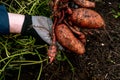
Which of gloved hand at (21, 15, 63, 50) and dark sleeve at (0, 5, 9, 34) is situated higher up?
dark sleeve at (0, 5, 9, 34)

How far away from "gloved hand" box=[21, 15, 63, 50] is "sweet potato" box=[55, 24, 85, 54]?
104 mm

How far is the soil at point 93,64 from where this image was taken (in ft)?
5.36

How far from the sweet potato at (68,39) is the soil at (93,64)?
0.65 ft

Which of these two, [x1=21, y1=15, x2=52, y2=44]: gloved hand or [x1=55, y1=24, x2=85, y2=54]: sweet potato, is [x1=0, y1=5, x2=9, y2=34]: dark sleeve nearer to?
[x1=21, y1=15, x2=52, y2=44]: gloved hand

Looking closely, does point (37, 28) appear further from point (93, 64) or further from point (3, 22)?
point (93, 64)

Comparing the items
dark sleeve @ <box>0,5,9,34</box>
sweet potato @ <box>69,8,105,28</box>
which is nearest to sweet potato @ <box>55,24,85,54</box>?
sweet potato @ <box>69,8,105,28</box>

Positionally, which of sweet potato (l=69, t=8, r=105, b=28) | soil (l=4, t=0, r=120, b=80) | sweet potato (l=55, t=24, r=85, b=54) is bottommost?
soil (l=4, t=0, r=120, b=80)

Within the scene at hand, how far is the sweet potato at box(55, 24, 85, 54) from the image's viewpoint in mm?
1509

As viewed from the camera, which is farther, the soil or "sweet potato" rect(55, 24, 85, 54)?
the soil

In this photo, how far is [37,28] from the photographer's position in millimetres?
1652

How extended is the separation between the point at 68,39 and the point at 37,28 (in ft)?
0.80

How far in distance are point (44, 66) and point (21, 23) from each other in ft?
0.99

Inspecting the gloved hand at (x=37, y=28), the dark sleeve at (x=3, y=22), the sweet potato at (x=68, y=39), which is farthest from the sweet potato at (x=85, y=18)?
the dark sleeve at (x=3, y=22)

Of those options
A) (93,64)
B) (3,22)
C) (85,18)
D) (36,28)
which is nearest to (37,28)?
(36,28)
